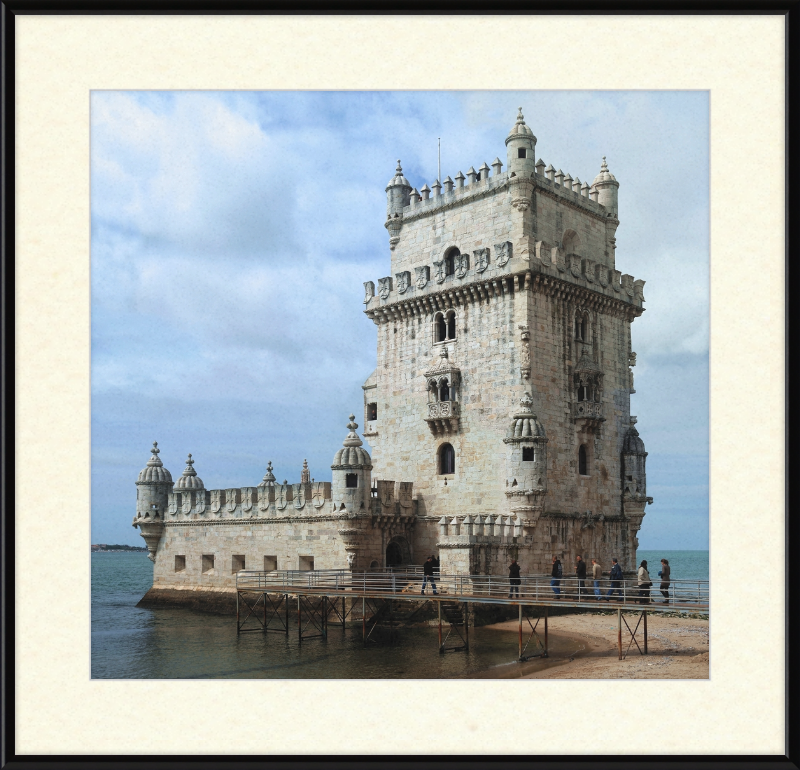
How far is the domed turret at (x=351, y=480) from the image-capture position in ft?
119

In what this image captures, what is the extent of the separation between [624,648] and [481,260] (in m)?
17.4

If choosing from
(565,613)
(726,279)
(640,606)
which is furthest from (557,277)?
(726,279)

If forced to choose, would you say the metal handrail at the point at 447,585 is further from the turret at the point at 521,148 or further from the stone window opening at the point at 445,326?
the turret at the point at 521,148

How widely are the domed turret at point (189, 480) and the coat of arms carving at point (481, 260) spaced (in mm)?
20216

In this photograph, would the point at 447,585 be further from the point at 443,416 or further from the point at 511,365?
the point at 511,365

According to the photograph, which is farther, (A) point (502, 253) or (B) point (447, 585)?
(A) point (502, 253)

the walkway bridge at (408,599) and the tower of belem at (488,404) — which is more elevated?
the tower of belem at (488,404)

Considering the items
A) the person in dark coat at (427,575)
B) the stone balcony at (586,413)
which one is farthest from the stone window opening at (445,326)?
the person in dark coat at (427,575)

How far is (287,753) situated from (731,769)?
222 inches

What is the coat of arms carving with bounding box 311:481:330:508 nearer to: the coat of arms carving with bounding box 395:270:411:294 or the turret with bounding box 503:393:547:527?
the turret with bounding box 503:393:547:527

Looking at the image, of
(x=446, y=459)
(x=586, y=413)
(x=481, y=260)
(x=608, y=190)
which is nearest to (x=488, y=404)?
(x=446, y=459)

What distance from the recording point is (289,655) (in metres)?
30.8

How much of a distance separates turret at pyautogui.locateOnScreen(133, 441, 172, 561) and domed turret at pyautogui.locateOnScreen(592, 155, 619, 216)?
28261 mm

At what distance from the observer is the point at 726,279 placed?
12133 millimetres
